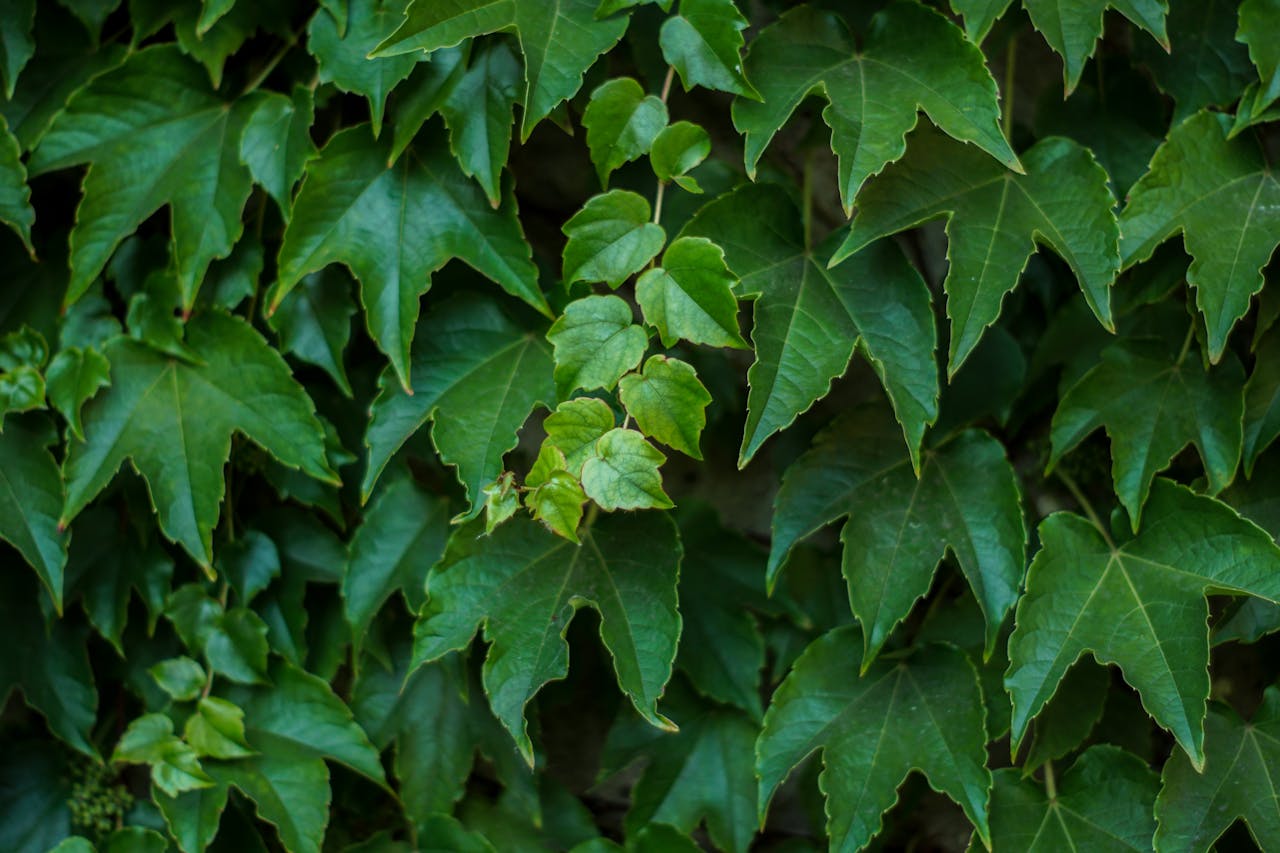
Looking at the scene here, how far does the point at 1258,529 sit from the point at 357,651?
888 mm

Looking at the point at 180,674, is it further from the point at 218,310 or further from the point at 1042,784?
the point at 1042,784

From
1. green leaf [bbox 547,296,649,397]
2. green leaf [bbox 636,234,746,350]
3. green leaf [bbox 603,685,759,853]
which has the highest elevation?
green leaf [bbox 636,234,746,350]

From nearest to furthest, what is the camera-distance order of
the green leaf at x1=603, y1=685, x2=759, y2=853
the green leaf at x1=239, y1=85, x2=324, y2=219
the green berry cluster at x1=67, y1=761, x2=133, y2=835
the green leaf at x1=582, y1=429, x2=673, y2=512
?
the green leaf at x1=582, y1=429, x2=673, y2=512
the green leaf at x1=239, y1=85, x2=324, y2=219
the green leaf at x1=603, y1=685, x2=759, y2=853
the green berry cluster at x1=67, y1=761, x2=133, y2=835

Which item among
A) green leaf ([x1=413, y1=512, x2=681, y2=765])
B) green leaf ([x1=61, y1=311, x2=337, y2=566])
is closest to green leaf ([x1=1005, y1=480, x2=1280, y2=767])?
green leaf ([x1=413, y1=512, x2=681, y2=765])

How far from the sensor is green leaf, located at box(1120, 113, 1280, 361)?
3.42 feet

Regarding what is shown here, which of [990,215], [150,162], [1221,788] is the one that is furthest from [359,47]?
[1221,788]

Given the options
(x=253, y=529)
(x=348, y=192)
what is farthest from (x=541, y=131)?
(x=253, y=529)

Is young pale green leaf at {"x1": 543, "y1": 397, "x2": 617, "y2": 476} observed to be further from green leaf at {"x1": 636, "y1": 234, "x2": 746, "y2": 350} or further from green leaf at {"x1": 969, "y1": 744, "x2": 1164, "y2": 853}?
green leaf at {"x1": 969, "y1": 744, "x2": 1164, "y2": 853}

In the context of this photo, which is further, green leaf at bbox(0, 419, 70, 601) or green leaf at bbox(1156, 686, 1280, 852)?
green leaf at bbox(0, 419, 70, 601)

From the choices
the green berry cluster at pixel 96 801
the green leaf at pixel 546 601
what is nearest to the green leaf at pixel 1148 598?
the green leaf at pixel 546 601

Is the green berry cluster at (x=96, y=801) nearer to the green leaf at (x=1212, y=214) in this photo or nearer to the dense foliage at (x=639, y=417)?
the dense foliage at (x=639, y=417)

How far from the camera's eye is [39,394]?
1.25 m

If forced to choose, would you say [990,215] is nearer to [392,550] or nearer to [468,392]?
[468,392]

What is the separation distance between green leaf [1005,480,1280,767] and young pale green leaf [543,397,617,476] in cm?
42
